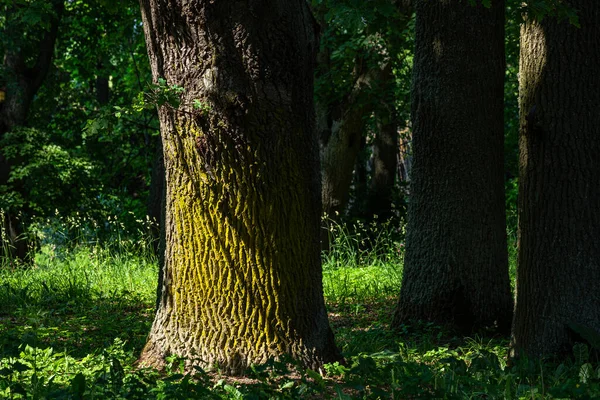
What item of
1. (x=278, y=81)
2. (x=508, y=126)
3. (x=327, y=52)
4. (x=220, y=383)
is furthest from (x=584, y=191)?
(x=508, y=126)

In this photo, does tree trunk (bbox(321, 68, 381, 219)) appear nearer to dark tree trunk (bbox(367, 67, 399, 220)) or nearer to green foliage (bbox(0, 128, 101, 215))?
dark tree trunk (bbox(367, 67, 399, 220))

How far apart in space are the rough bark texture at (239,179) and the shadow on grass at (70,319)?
103 cm

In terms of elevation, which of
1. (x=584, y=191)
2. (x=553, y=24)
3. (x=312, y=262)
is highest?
(x=553, y=24)

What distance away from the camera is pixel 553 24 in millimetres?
5699

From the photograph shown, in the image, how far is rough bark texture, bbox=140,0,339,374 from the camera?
14.9 feet

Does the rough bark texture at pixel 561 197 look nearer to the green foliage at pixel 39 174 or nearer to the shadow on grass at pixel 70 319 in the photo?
the shadow on grass at pixel 70 319

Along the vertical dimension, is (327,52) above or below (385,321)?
above

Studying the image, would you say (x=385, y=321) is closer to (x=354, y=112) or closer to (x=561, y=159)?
(x=561, y=159)

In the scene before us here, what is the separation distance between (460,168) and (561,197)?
5.11 ft

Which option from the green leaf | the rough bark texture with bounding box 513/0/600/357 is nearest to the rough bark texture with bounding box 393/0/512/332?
the rough bark texture with bounding box 513/0/600/357

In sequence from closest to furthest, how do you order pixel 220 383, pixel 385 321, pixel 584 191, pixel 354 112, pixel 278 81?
1. pixel 220 383
2. pixel 278 81
3. pixel 584 191
4. pixel 385 321
5. pixel 354 112

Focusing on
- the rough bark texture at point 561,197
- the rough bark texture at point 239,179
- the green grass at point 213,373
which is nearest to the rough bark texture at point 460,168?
the green grass at point 213,373

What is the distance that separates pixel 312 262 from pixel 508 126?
18975mm

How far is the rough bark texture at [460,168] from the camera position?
6.88 meters
